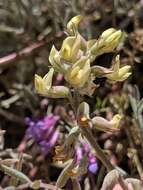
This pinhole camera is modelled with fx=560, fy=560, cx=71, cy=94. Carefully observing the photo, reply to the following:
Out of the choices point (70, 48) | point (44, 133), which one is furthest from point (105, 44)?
point (44, 133)

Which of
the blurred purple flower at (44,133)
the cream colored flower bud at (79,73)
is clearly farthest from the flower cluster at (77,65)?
the blurred purple flower at (44,133)

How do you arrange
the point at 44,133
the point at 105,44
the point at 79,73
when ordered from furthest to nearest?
the point at 44,133
the point at 105,44
the point at 79,73

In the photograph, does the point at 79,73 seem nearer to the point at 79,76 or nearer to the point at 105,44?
the point at 79,76

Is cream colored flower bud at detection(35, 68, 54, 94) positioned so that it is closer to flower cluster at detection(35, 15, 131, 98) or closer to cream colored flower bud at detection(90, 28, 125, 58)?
flower cluster at detection(35, 15, 131, 98)

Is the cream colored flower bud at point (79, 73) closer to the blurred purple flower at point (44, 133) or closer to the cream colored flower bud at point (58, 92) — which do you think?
the cream colored flower bud at point (58, 92)

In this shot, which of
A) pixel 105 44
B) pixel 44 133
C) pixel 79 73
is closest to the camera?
pixel 79 73

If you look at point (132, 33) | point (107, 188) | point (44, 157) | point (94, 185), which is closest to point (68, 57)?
point (107, 188)

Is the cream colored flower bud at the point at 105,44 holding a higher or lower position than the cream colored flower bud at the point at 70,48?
higher
